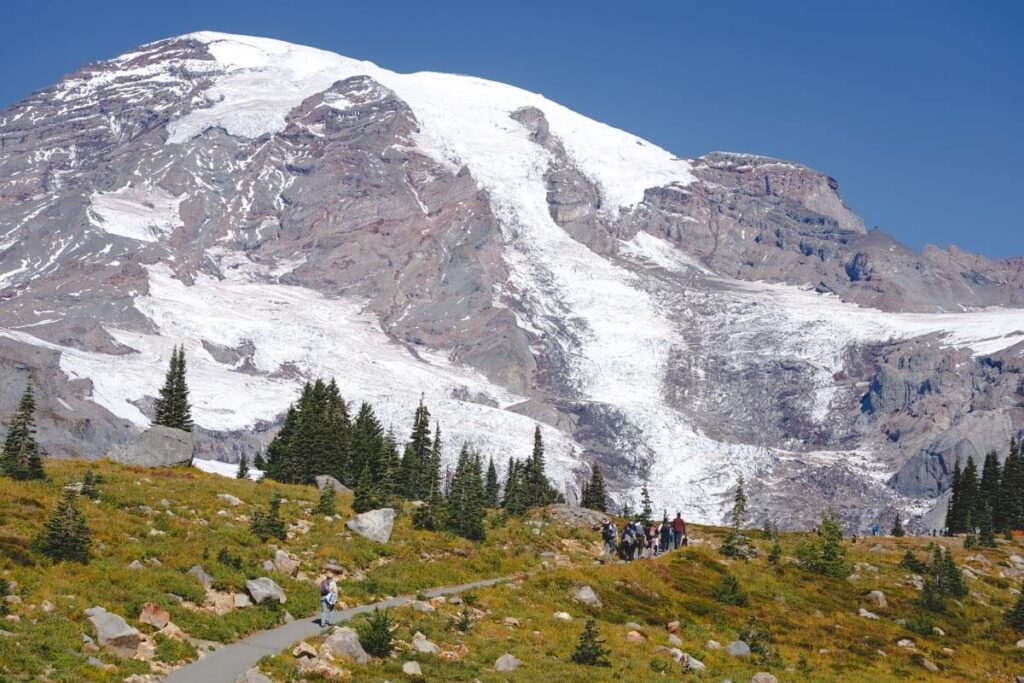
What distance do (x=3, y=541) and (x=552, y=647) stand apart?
17.1 meters

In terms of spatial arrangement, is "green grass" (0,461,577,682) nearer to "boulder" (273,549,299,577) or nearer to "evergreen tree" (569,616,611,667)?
"boulder" (273,549,299,577)

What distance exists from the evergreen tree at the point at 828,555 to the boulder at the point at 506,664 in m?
29.8

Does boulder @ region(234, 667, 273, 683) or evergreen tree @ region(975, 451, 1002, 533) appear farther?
evergreen tree @ region(975, 451, 1002, 533)

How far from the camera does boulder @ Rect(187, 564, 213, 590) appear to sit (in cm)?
3597

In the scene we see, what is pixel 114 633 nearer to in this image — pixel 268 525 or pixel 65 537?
pixel 65 537

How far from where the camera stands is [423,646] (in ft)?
108

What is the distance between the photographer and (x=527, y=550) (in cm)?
5312

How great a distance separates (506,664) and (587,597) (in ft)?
35.4

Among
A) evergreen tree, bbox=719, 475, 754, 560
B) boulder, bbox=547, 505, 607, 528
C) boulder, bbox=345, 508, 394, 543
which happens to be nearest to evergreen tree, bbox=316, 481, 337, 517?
boulder, bbox=345, 508, 394, 543

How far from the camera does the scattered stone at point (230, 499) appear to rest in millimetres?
49425

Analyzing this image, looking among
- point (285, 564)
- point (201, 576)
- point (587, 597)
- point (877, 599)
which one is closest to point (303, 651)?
point (201, 576)

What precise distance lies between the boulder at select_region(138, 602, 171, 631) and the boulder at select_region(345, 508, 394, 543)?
51.9ft

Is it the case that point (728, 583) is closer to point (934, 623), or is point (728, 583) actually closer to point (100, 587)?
point (934, 623)

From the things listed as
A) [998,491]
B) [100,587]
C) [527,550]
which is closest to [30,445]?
[100,587]
